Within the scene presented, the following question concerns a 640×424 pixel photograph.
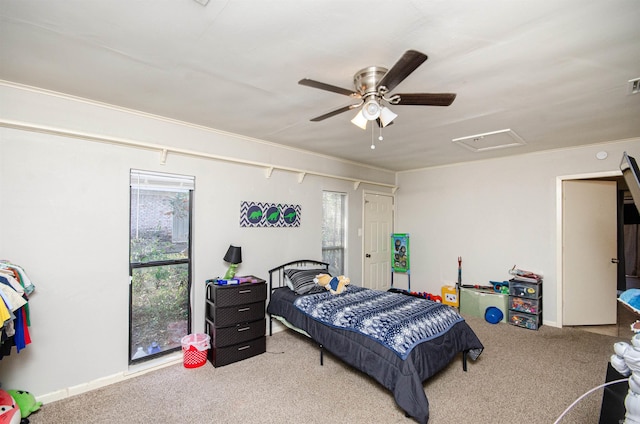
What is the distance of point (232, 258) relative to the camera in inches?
133

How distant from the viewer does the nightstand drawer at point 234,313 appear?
3.08 metres

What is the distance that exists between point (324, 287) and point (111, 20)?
3224 millimetres

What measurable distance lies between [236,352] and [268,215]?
5.57ft

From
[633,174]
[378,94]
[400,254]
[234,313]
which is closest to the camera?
[633,174]

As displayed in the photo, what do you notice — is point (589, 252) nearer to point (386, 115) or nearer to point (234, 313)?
point (386, 115)

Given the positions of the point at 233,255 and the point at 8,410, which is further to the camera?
the point at 233,255

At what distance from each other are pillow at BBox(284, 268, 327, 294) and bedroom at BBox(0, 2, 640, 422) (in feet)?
1.14

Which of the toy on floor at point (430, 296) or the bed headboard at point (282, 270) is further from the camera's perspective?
the toy on floor at point (430, 296)

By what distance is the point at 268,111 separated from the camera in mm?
2854

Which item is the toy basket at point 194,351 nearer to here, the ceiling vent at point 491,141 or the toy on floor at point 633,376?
the toy on floor at point 633,376

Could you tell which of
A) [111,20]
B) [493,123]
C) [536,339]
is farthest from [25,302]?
[536,339]

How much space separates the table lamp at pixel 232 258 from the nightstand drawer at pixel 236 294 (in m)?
0.26

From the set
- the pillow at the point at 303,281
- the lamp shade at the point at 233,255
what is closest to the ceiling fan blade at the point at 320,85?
the lamp shade at the point at 233,255

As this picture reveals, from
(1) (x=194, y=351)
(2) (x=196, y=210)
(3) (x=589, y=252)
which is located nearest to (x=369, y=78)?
(2) (x=196, y=210)
